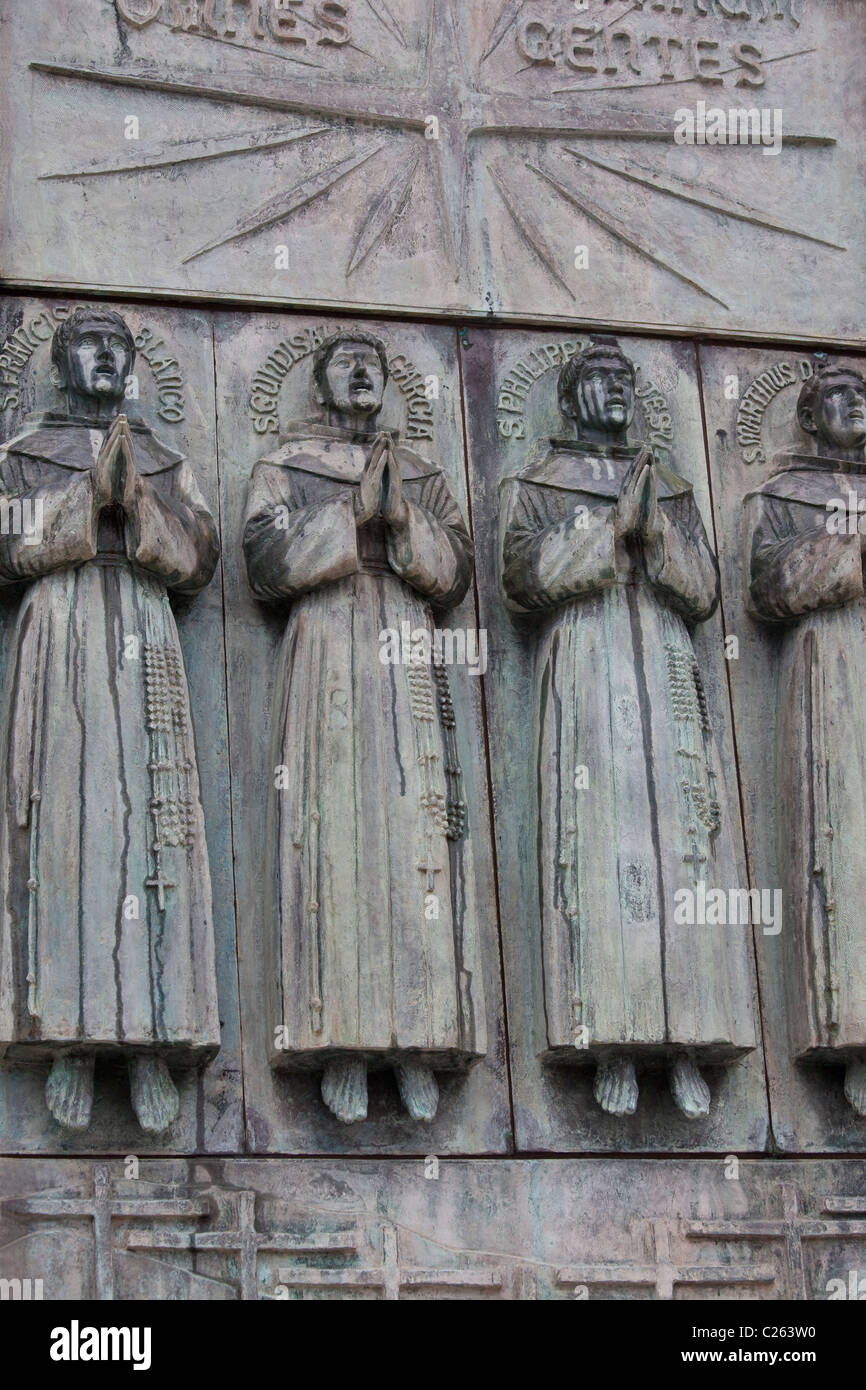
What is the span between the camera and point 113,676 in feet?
42.0

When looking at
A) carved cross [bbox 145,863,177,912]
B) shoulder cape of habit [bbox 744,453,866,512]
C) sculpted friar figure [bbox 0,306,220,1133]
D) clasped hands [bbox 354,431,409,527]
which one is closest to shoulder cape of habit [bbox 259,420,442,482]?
clasped hands [bbox 354,431,409,527]

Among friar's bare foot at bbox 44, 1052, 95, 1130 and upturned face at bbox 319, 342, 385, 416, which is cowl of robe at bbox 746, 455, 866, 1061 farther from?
friar's bare foot at bbox 44, 1052, 95, 1130

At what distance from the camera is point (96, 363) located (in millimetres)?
13531

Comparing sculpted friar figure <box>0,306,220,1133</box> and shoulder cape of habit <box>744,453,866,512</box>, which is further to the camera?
shoulder cape of habit <box>744,453,866,512</box>

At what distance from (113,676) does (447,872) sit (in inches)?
69.1

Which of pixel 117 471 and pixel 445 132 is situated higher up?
pixel 445 132

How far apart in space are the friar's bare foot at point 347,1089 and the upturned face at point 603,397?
11.5ft

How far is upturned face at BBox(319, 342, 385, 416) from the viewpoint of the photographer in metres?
13.8

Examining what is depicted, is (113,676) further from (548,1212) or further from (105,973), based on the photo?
(548,1212)

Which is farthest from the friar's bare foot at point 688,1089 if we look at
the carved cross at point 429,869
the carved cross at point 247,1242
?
the carved cross at point 247,1242

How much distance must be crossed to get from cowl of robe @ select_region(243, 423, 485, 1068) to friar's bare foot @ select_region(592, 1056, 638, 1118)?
615mm

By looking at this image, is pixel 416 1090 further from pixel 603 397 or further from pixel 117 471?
pixel 603 397

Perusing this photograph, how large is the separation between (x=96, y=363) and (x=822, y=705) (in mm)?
3823

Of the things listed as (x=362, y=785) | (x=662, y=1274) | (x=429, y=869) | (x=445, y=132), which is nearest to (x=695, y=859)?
(x=429, y=869)
